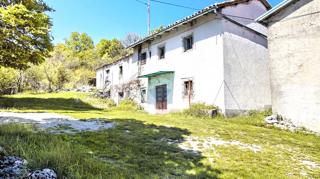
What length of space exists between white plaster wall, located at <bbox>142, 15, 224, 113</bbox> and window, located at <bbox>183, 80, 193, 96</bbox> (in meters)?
0.25

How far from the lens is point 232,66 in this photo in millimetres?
14797

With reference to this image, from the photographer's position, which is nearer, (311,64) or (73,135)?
(73,135)

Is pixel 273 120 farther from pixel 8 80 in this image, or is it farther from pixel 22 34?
pixel 8 80

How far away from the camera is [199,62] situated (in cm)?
1582

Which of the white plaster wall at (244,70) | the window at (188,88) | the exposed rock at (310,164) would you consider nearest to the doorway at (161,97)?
the window at (188,88)

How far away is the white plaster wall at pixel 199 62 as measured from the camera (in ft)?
48.4

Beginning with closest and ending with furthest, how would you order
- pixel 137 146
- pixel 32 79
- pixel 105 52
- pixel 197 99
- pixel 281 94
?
pixel 137 146
pixel 281 94
pixel 197 99
pixel 32 79
pixel 105 52

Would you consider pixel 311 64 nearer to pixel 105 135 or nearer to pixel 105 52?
pixel 105 135

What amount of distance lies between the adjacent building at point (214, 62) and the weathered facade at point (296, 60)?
205 cm

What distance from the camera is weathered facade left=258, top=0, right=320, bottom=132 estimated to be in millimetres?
11766

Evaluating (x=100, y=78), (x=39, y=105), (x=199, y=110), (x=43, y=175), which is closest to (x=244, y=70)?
(x=199, y=110)

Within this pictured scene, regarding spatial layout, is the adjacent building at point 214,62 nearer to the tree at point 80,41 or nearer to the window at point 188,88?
the window at point 188,88

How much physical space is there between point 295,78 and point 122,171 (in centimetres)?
1043

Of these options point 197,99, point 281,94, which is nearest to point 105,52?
point 197,99
